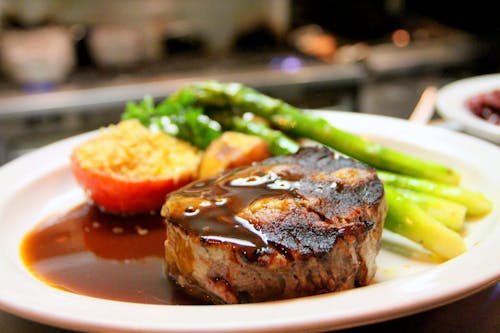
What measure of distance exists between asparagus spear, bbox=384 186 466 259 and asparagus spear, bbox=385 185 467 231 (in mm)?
62

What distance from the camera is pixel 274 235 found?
1.73 metres

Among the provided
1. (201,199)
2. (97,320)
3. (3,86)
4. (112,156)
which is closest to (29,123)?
(3,86)

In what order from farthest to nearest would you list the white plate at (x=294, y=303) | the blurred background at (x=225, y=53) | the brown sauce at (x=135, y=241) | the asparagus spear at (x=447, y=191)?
the blurred background at (x=225, y=53), the asparagus spear at (x=447, y=191), the brown sauce at (x=135, y=241), the white plate at (x=294, y=303)

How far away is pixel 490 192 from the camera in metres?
2.45

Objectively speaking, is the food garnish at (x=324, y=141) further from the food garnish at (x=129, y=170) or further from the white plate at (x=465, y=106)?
the white plate at (x=465, y=106)

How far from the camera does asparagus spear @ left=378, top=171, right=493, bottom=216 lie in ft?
7.62

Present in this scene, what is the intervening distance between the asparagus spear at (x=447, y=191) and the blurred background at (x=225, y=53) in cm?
285

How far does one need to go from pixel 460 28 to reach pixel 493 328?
5951mm

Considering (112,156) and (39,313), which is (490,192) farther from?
(39,313)

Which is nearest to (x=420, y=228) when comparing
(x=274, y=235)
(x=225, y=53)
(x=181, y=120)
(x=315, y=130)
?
(x=274, y=235)

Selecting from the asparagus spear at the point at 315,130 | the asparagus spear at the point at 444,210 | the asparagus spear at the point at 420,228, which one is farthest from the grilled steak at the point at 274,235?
the asparagus spear at the point at 315,130

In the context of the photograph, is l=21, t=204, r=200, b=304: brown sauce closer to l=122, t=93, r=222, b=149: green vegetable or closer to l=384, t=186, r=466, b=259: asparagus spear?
l=122, t=93, r=222, b=149: green vegetable

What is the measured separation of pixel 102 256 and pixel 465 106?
212 cm

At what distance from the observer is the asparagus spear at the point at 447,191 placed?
91.4 inches
